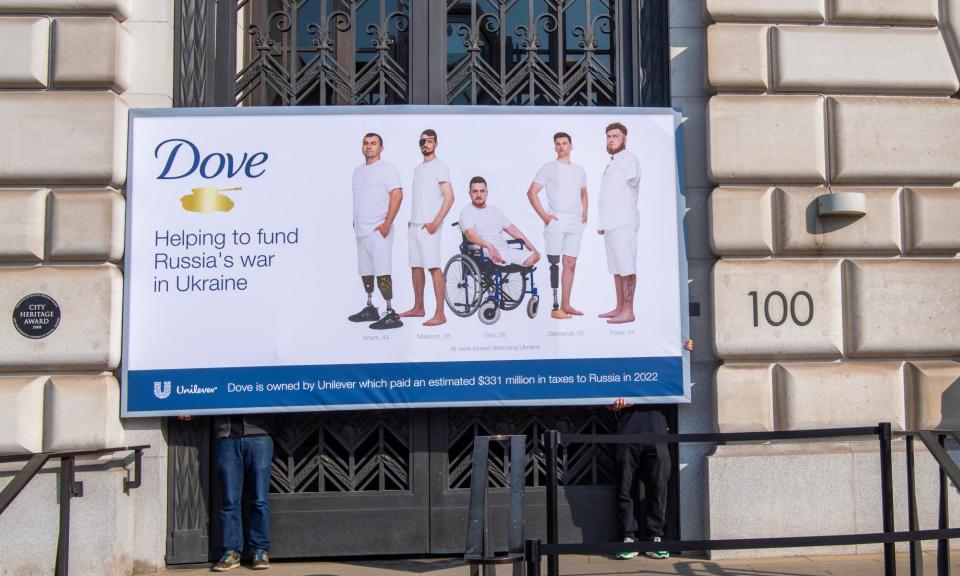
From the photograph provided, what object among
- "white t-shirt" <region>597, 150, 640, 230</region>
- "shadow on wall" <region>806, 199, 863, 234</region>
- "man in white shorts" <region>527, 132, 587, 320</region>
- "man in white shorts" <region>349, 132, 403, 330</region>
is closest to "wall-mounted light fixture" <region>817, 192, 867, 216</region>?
"shadow on wall" <region>806, 199, 863, 234</region>

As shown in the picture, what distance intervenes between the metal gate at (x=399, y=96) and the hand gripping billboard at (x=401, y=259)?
365 millimetres

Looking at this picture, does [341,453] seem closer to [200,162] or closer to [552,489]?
[200,162]

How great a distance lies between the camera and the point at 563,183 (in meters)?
8.07

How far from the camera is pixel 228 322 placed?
7.77m

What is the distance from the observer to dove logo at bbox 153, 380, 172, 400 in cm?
767

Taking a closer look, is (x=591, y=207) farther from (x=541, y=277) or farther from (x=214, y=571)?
(x=214, y=571)

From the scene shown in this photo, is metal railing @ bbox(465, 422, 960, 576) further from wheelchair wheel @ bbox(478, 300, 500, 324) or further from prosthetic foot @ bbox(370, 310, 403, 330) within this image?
prosthetic foot @ bbox(370, 310, 403, 330)

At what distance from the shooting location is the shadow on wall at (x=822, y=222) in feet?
26.0

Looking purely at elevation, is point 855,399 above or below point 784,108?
below

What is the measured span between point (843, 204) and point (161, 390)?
594 cm

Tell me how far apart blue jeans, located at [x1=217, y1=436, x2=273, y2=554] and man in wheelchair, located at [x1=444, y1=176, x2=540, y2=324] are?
2047 mm

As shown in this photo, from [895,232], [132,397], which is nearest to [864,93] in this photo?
[895,232]

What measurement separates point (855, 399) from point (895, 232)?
1.49 metres

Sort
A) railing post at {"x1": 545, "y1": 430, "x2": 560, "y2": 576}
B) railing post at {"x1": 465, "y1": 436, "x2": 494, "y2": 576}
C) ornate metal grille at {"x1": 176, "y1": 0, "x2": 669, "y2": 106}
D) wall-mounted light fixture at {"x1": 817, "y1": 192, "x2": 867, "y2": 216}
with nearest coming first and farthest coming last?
railing post at {"x1": 465, "y1": 436, "x2": 494, "y2": 576}, railing post at {"x1": 545, "y1": 430, "x2": 560, "y2": 576}, wall-mounted light fixture at {"x1": 817, "y1": 192, "x2": 867, "y2": 216}, ornate metal grille at {"x1": 176, "y1": 0, "x2": 669, "y2": 106}
